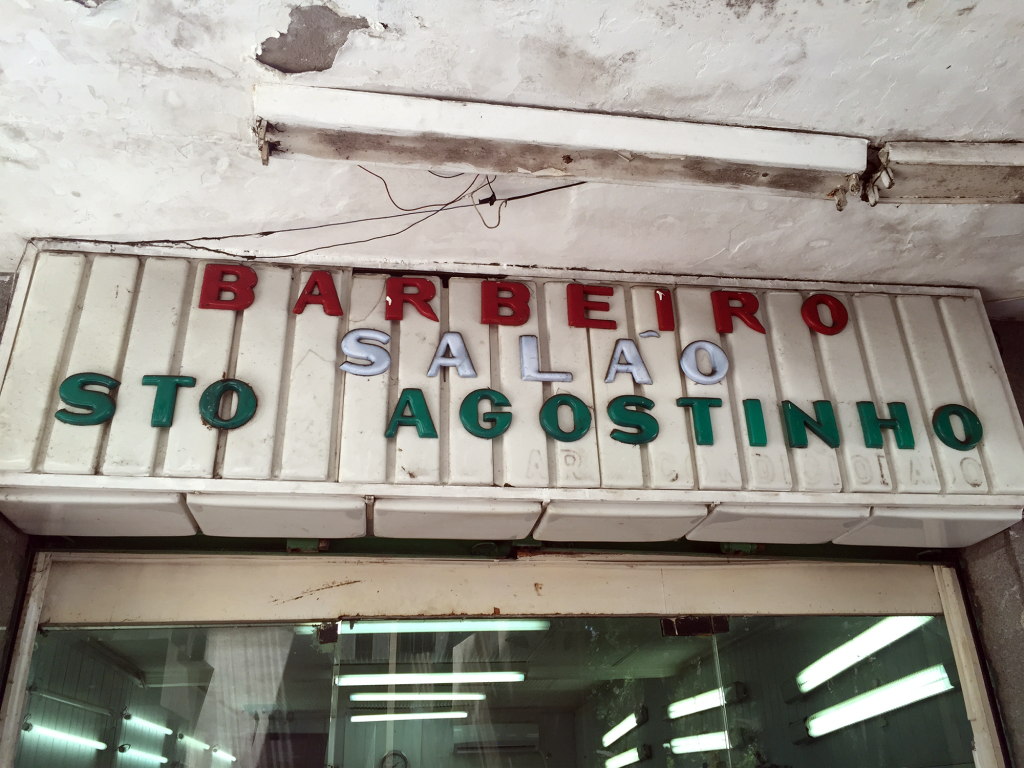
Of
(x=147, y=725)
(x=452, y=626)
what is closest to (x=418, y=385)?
(x=452, y=626)

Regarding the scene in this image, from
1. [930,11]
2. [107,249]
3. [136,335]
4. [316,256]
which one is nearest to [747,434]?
[930,11]

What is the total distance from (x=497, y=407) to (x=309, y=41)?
5.05 ft

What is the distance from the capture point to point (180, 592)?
3375 millimetres

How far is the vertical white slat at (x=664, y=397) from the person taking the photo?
3.14 m

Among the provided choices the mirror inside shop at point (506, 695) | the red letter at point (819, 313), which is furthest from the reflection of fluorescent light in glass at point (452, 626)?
the red letter at point (819, 313)

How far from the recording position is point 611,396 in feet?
10.7

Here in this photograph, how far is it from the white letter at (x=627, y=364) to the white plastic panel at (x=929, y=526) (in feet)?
3.82

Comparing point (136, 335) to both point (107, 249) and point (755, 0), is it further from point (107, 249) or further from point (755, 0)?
point (755, 0)

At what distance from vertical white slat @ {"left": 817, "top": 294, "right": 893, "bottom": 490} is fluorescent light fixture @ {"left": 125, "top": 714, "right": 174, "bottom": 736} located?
3.12m

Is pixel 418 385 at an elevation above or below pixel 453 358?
below

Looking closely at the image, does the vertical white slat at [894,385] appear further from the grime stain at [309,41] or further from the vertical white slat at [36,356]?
the vertical white slat at [36,356]

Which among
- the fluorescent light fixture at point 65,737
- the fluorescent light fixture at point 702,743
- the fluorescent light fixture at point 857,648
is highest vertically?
the fluorescent light fixture at point 857,648

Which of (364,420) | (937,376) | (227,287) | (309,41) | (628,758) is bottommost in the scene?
(628,758)

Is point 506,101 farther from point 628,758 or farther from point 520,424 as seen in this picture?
point 628,758
